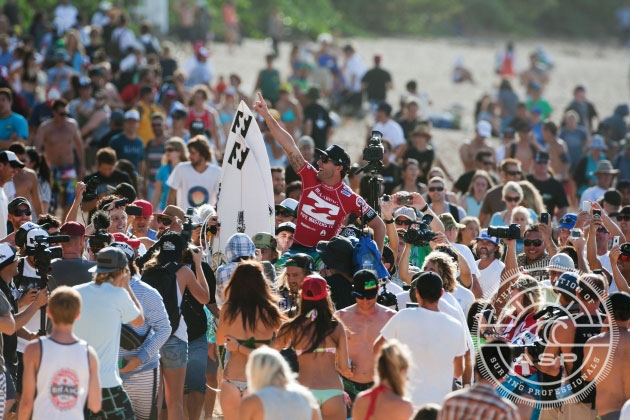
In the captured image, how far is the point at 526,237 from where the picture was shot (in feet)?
34.7

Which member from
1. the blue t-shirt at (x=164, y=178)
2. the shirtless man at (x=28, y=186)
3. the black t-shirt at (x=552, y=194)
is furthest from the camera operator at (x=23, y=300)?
the black t-shirt at (x=552, y=194)

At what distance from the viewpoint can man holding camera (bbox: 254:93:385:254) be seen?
9.89m

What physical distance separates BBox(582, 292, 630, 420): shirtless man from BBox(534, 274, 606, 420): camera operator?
0.18m

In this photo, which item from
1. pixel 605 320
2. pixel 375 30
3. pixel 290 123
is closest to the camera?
pixel 605 320

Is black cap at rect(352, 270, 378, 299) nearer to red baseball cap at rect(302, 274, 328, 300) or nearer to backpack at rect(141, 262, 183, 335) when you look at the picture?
red baseball cap at rect(302, 274, 328, 300)

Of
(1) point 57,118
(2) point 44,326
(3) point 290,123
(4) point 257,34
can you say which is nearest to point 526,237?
(2) point 44,326

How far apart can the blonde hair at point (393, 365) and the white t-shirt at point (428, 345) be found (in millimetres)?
922

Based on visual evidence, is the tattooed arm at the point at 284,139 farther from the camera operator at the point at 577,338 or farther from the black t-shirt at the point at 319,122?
the black t-shirt at the point at 319,122

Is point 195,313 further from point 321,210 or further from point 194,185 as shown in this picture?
point 194,185

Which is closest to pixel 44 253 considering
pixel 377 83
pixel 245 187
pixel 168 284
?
pixel 168 284

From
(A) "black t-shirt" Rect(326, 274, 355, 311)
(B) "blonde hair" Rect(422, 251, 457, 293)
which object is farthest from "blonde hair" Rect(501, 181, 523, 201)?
(B) "blonde hair" Rect(422, 251, 457, 293)

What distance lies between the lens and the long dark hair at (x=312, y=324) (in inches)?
297

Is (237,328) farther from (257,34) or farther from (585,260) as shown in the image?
(257,34)

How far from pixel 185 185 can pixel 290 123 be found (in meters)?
6.52
